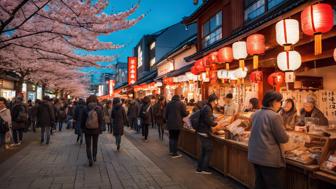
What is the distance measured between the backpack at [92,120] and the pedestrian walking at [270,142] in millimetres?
5692

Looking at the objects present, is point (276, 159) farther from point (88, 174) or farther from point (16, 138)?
point (16, 138)

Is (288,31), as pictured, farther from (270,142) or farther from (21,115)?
(21,115)

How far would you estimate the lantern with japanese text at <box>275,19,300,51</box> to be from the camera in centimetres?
760

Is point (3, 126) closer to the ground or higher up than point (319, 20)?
closer to the ground

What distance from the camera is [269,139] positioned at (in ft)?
17.7

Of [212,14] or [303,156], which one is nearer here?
[303,156]

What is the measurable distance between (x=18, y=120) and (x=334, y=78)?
13.5 meters

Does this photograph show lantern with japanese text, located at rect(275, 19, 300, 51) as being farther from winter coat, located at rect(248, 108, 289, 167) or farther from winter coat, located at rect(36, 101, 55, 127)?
winter coat, located at rect(36, 101, 55, 127)

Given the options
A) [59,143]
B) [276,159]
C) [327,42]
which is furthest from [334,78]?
[59,143]

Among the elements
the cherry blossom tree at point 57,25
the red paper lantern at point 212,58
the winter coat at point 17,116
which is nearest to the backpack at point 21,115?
the winter coat at point 17,116

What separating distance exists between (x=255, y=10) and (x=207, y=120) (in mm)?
7652

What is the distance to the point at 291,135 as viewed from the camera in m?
6.92

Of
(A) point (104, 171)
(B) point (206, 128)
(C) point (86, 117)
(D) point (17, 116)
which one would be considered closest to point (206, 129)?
(B) point (206, 128)

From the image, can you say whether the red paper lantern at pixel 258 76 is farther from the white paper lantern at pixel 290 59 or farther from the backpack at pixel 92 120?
the backpack at pixel 92 120
